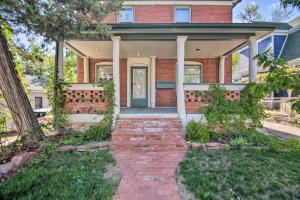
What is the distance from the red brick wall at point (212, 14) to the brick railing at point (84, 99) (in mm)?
7211

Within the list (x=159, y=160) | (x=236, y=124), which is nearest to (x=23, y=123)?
(x=159, y=160)

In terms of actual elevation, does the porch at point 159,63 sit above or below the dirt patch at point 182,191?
above

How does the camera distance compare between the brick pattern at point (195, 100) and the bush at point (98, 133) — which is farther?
the brick pattern at point (195, 100)

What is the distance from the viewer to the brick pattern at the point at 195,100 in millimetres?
6883

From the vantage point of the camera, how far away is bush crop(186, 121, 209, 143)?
613cm

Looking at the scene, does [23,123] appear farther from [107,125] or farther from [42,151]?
[107,125]

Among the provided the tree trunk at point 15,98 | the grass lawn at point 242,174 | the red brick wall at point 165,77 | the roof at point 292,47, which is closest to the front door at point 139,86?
the red brick wall at point 165,77

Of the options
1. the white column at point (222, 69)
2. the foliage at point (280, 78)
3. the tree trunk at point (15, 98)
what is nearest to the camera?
the foliage at point (280, 78)

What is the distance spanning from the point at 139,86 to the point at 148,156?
19.1ft

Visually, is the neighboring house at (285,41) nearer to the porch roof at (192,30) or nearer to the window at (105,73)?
the porch roof at (192,30)

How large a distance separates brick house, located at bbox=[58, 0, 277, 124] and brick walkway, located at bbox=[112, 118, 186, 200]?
130cm

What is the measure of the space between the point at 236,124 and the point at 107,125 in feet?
13.8

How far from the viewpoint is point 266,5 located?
2788 centimetres

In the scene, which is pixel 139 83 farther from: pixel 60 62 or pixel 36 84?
pixel 36 84
